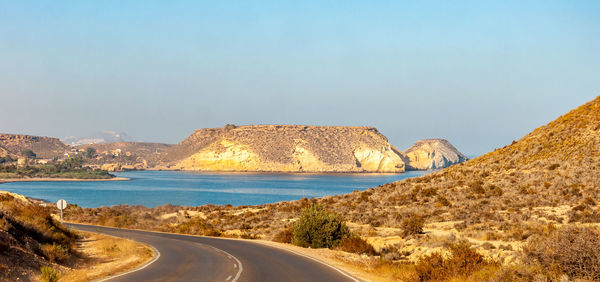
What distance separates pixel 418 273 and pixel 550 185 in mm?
22797

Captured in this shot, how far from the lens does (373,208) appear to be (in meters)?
39.7

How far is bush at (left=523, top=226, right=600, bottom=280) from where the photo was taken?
10508mm

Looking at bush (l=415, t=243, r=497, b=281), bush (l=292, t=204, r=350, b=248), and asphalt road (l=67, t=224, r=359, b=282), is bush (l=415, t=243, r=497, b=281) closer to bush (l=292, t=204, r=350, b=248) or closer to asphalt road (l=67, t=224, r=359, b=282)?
asphalt road (l=67, t=224, r=359, b=282)

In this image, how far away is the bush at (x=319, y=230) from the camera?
81.5 feet

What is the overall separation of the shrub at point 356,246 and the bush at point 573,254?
1069 cm

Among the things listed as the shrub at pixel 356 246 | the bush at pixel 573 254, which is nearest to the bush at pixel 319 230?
the shrub at pixel 356 246

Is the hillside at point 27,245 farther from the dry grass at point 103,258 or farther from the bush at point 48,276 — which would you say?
the dry grass at point 103,258

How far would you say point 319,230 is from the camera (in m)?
25.2

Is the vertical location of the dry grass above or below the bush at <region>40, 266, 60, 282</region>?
below

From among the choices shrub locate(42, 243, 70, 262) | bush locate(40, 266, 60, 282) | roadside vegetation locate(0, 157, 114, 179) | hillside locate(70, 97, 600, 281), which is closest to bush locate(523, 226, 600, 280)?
hillside locate(70, 97, 600, 281)

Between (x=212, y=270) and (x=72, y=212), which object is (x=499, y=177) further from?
(x=72, y=212)

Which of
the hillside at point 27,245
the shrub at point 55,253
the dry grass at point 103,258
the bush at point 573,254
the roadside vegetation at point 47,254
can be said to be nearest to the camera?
the bush at point 573,254

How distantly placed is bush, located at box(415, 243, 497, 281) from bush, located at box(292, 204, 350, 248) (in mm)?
9975

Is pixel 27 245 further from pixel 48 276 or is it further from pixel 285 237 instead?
pixel 285 237
